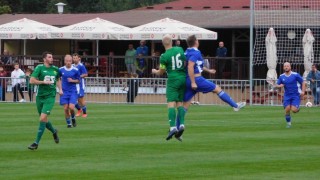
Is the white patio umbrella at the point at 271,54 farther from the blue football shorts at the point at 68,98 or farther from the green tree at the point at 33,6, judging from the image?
the green tree at the point at 33,6

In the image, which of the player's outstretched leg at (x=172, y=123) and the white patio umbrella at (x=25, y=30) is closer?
the player's outstretched leg at (x=172, y=123)

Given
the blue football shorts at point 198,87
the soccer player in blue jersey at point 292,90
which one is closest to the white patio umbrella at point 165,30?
the soccer player in blue jersey at point 292,90

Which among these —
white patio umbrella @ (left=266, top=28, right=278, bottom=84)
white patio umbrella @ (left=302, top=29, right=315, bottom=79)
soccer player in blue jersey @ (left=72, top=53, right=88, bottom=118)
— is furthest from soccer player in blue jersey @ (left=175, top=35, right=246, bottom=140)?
white patio umbrella @ (left=266, top=28, right=278, bottom=84)

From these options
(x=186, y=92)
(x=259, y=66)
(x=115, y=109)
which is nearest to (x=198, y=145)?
(x=186, y=92)

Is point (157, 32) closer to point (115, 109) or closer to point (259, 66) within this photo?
point (259, 66)

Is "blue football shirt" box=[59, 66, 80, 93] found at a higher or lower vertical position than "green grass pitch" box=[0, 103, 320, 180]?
higher

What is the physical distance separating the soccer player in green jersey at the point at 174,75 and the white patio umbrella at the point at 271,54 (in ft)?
66.8

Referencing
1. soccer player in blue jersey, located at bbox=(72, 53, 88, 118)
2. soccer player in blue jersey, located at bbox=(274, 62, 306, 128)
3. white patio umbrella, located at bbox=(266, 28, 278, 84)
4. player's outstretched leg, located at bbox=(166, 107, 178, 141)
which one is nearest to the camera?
player's outstretched leg, located at bbox=(166, 107, 178, 141)

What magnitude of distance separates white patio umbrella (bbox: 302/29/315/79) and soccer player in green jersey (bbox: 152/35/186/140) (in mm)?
20201

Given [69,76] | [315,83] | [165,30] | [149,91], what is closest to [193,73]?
[69,76]

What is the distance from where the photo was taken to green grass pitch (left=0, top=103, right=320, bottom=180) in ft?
53.6

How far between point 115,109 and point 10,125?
30.8ft

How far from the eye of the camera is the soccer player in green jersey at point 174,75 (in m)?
21.1

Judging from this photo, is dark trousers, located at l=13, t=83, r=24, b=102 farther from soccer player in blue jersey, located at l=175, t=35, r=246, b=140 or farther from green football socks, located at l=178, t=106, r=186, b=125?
green football socks, located at l=178, t=106, r=186, b=125
